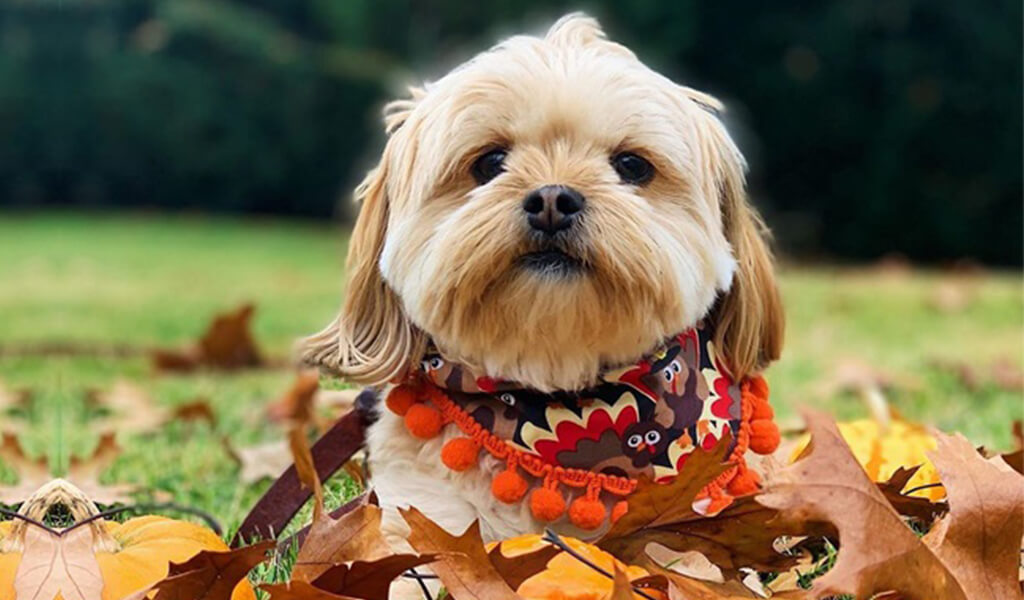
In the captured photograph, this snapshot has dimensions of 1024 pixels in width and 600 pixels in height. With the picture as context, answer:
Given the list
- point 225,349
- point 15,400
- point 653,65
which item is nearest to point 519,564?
point 15,400

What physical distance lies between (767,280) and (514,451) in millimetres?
664

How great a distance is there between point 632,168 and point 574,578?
0.78 metres

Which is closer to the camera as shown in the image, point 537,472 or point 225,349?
point 537,472

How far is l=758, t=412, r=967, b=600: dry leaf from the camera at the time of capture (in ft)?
5.26

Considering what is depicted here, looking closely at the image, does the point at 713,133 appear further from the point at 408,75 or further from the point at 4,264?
the point at 408,75

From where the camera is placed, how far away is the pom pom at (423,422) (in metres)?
2.19

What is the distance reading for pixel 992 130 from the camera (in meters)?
16.3

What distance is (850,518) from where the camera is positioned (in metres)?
1.65

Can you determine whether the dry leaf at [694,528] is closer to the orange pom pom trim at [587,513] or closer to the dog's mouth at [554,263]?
the orange pom pom trim at [587,513]

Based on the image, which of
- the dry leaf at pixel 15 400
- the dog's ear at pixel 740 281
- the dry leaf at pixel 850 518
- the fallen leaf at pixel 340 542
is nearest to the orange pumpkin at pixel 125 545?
the fallen leaf at pixel 340 542

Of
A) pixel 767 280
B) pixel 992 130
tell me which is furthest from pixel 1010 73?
pixel 767 280

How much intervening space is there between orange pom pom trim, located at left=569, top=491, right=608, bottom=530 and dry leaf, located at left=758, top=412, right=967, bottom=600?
0.48m

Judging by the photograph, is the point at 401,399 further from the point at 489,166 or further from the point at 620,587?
the point at 620,587

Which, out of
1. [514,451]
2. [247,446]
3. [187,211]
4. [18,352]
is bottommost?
[187,211]
